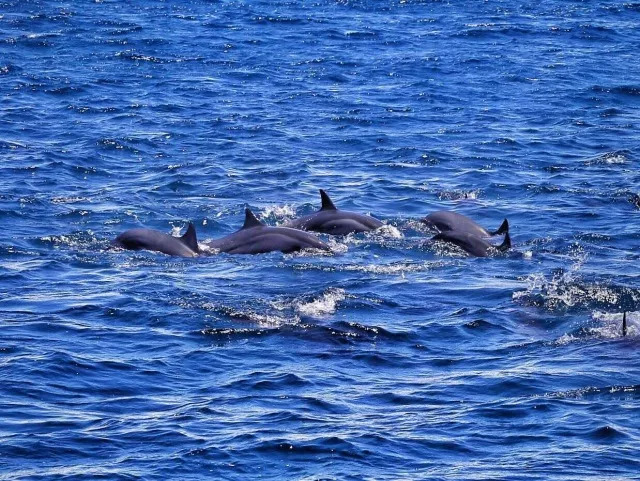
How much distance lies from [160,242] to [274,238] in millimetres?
1878

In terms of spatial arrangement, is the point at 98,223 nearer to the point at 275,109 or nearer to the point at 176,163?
→ the point at 176,163

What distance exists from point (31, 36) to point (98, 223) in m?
18.6

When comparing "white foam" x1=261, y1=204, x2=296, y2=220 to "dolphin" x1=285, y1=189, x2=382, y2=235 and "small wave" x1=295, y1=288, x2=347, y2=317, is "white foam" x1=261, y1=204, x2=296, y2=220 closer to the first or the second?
"dolphin" x1=285, y1=189, x2=382, y2=235

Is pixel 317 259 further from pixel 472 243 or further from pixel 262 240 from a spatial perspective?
pixel 472 243

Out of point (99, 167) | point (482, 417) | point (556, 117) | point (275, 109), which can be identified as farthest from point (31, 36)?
point (482, 417)

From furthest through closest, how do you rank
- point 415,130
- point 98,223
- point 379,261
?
point 415,130 → point 98,223 → point 379,261

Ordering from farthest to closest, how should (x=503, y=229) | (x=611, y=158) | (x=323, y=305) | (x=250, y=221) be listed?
(x=611, y=158) → (x=503, y=229) → (x=250, y=221) → (x=323, y=305)

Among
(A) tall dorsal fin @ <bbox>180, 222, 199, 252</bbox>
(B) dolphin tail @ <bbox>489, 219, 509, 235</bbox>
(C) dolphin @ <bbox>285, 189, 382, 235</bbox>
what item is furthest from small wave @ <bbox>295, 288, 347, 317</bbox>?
(B) dolphin tail @ <bbox>489, 219, 509, 235</bbox>

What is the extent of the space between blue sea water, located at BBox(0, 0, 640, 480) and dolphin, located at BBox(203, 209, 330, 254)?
43 cm

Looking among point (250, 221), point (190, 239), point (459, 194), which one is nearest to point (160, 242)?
point (190, 239)

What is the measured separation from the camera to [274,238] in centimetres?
2297

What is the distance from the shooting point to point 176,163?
98.4ft

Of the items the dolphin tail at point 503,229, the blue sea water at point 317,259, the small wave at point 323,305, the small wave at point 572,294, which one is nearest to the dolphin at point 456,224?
the dolphin tail at point 503,229

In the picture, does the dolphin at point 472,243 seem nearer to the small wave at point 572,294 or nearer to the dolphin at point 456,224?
the dolphin at point 456,224
